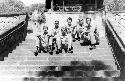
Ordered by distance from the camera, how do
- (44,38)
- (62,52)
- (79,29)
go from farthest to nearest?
1. (79,29)
2. (62,52)
3. (44,38)

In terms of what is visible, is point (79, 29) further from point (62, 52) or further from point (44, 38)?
point (44, 38)

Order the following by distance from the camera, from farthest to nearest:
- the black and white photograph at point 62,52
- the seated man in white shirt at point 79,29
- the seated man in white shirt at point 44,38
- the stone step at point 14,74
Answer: the seated man in white shirt at point 79,29, the seated man in white shirt at point 44,38, the stone step at point 14,74, the black and white photograph at point 62,52

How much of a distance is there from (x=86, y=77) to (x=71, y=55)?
213cm

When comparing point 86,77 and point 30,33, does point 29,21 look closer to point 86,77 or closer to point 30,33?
point 30,33

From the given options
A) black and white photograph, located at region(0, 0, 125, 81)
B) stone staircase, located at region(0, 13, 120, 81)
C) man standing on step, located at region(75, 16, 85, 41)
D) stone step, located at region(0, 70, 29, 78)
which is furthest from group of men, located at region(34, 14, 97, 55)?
stone step, located at region(0, 70, 29, 78)

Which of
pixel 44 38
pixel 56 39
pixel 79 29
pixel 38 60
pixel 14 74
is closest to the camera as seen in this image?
pixel 14 74

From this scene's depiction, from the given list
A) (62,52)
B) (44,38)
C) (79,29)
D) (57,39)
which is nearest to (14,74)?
(44,38)

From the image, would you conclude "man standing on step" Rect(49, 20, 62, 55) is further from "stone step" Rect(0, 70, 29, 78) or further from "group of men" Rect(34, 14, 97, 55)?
"stone step" Rect(0, 70, 29, 78)

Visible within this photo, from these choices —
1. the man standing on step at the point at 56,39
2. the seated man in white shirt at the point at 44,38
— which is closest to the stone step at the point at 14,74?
the seated man in white shirt at the point at 44,38

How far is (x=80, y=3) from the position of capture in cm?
2388

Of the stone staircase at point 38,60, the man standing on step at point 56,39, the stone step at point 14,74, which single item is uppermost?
the man standing on step at point 56,39

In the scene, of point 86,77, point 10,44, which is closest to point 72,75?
point 86,77

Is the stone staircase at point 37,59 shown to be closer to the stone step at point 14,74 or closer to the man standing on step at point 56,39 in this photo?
the stone step at point 14,74

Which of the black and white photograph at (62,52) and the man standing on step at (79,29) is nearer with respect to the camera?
the black and white photograph at (62,52)
